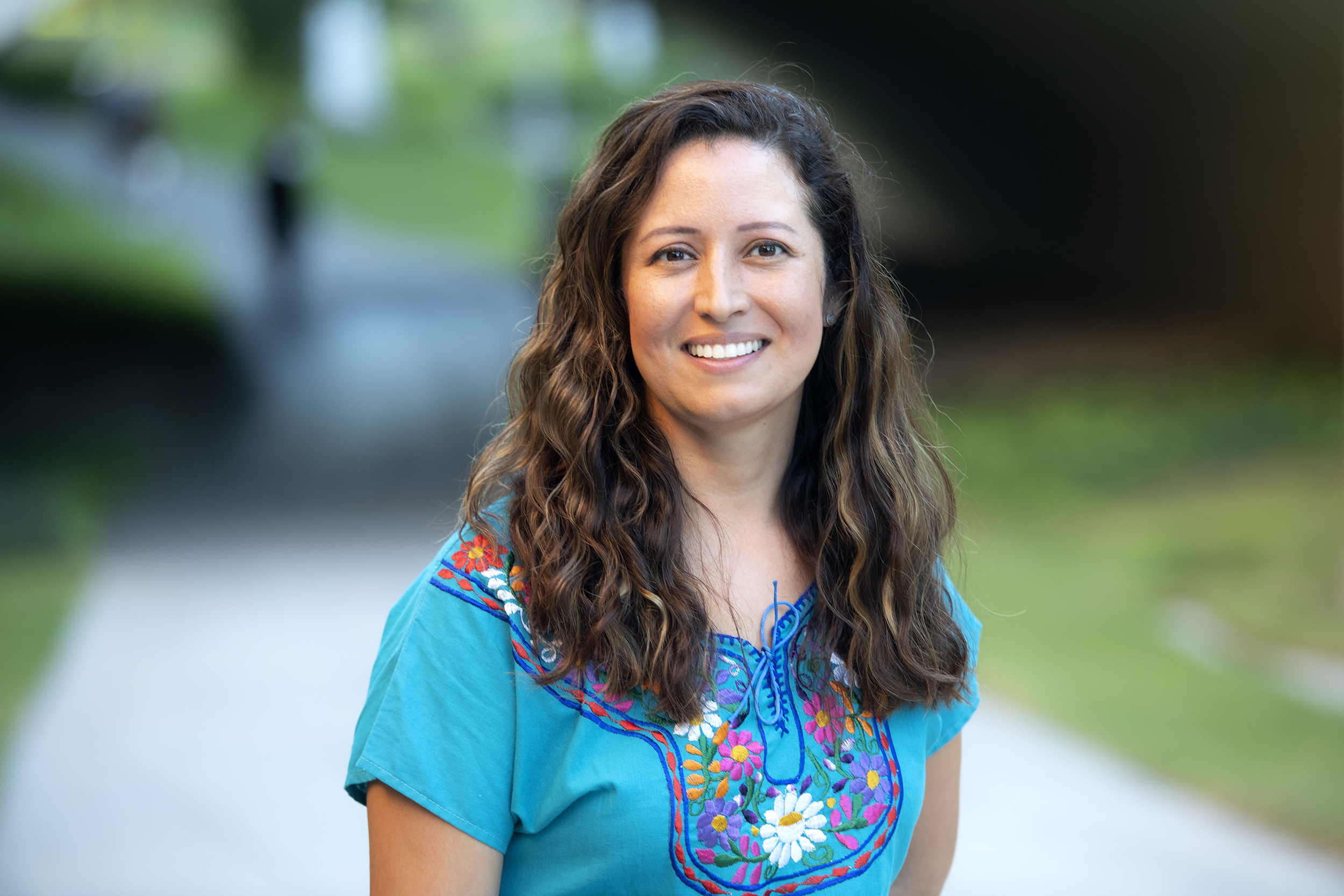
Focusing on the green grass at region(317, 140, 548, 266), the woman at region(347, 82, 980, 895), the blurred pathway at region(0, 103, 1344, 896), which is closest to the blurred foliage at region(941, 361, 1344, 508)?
the blurred pathway at region(0, 103, 1344, 896)

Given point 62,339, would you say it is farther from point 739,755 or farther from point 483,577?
point 739,755

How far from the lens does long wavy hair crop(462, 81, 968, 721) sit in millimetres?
1183

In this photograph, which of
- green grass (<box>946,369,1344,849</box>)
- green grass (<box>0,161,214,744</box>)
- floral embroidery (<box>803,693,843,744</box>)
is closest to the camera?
floral embroidery (<box>803,693,843,744</box>)

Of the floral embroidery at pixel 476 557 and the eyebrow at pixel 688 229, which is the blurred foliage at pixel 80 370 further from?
the eyebrow at pixel 688 229

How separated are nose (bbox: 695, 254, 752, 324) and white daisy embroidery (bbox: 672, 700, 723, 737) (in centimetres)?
37

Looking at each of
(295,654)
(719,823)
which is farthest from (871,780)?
(295,654)

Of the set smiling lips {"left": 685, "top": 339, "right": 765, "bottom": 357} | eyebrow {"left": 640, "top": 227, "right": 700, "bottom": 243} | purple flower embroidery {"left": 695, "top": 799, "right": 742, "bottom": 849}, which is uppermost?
eyebrow {"left": 640, "top": 227, "right": 700, "bottom": 243}

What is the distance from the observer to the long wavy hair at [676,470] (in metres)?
1.18

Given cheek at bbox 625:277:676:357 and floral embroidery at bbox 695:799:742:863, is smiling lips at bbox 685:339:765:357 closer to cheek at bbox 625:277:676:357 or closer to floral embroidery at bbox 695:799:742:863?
cheek at bbox 625:277:676:357

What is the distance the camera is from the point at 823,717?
1237mm

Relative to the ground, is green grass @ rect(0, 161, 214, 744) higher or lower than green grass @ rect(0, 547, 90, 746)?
higher

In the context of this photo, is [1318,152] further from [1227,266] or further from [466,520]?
[466,520]

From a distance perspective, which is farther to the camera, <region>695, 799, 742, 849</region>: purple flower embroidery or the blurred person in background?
the blurred person in background

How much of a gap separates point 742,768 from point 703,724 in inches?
2.2
